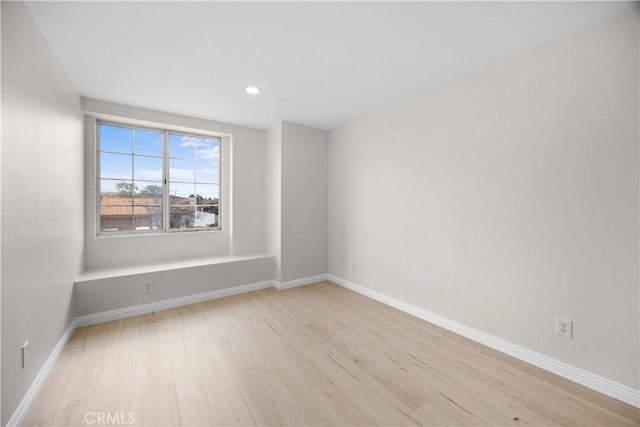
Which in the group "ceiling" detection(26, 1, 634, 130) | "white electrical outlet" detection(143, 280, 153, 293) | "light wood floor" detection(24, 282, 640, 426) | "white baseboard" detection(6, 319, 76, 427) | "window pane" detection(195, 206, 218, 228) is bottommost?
"light wood floor" detection(24, 282, 640, 426)

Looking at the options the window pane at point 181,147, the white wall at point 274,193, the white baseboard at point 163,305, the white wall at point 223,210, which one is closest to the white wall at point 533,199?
the white wall at point 274,193

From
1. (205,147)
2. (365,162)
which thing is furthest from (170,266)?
(365,162)

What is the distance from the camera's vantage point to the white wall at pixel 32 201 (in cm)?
134

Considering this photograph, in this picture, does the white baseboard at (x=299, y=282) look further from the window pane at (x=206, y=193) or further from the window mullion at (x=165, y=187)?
the window mullion at (x=165, y=187)

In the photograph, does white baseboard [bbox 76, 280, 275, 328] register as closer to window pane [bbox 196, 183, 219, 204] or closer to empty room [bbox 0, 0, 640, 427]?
empty room [bbox 0, 0, 640, 427]

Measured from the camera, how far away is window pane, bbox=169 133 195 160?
358 cm

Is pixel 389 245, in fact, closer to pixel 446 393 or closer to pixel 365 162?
pixel 365 162

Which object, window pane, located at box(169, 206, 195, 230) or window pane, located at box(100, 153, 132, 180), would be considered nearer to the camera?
window pane, located at box(100, 153, 132, 180)

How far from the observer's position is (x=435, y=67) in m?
2.21

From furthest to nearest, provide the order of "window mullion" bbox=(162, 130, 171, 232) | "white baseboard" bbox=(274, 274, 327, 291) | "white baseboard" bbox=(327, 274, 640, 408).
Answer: "white baseboard" bbox=(274, 274, 327, 291) → "window mullion" bbox=(162, 130, 171, 232) → "white baseboard" bbox=(327, 274, 640, 408)

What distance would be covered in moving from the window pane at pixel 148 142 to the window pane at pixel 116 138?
0.06m

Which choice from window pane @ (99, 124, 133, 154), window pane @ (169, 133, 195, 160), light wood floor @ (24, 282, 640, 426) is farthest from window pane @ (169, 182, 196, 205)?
light wood floor @ (24, 282, 640, 426)

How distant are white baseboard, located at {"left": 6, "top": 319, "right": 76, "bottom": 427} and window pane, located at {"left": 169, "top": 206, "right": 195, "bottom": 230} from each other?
5.10ft

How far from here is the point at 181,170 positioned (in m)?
3.64
